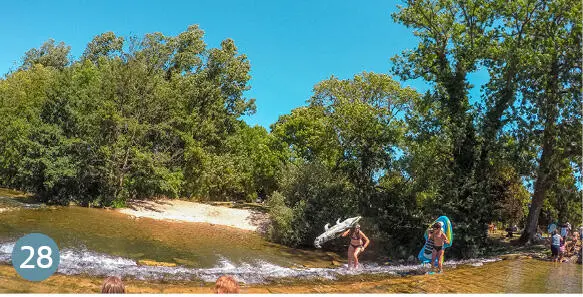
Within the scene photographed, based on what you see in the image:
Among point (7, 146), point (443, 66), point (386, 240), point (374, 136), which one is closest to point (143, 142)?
point (7, 146)

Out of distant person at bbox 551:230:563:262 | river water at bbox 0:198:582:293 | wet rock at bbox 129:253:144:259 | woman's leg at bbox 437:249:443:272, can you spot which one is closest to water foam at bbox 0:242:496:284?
river water at bbox 0:198:582:293

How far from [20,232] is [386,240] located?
715 inches

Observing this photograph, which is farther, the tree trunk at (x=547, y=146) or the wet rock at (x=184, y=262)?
the tree trunk at (x=547, y=146)

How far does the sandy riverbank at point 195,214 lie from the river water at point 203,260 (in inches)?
131

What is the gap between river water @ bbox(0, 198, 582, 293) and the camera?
13.6m

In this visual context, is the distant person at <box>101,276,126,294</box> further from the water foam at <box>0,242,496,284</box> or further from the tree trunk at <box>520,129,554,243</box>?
the tree trunk at <box>520,129,554,243</box>

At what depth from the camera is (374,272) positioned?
17.2 m

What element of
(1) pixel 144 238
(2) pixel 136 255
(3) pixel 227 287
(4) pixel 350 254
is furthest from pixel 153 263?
(3) pixel 227 287

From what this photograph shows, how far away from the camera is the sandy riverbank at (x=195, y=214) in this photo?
30.1 meters

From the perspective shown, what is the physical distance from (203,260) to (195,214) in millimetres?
15457

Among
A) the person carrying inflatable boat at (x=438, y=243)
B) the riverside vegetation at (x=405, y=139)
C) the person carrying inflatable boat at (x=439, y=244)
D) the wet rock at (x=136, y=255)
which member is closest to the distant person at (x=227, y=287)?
the wet rock at (x=136, y=255)

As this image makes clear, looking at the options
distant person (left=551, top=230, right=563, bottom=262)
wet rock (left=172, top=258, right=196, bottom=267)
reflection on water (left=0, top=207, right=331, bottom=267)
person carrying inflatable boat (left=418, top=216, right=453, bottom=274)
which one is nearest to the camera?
wet rock (left=172, top=258, right=196, bottom=267)

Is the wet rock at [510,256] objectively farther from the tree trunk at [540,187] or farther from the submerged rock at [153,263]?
the submerged rock at [153,263]

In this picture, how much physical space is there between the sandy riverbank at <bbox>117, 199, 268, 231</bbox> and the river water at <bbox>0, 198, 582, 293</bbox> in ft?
10.9
